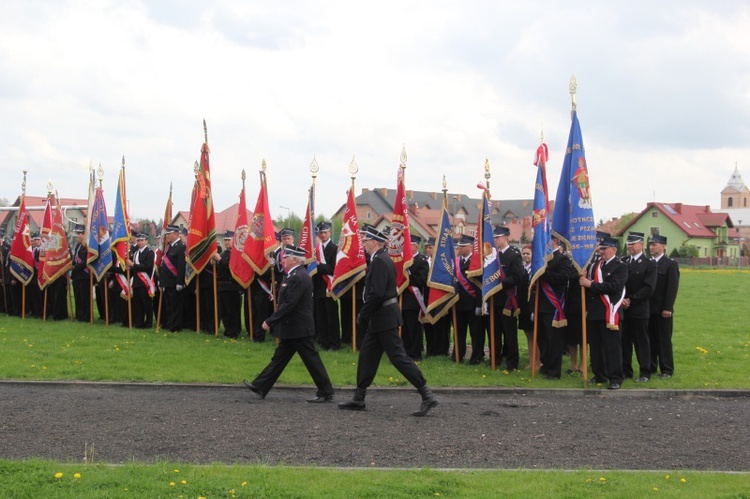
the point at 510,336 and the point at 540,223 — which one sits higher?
the point at 540,223

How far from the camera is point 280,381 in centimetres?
1127

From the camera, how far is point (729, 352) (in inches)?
579

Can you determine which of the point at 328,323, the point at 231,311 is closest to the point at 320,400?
the point at 328,323

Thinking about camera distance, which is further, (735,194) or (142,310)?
(735,194)

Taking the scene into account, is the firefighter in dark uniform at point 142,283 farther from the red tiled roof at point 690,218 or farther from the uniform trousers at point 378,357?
the red tiled roof at point 690,218

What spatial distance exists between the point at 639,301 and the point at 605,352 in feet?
3.13

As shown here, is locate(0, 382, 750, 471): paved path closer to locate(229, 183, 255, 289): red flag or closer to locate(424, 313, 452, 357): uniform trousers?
locate(424, 313, 452, 357): uniform trousers

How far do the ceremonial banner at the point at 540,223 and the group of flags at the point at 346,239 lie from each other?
0.05 feet

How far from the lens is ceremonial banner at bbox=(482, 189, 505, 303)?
12594mm

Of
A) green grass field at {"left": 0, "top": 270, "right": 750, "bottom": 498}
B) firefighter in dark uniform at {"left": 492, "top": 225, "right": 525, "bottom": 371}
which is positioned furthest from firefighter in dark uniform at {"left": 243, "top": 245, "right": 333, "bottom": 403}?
firefighter in dark uniform at {"left": 492, "top": 225, "right": 525, "bottom": 371}

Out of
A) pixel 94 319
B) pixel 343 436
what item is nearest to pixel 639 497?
pixel 343 436

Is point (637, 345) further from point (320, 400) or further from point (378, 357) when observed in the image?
point (320, 400)

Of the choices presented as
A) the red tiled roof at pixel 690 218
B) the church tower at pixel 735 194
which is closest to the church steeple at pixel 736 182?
the church tower at pixel 735 194

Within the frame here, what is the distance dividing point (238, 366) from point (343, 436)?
4491 mm
